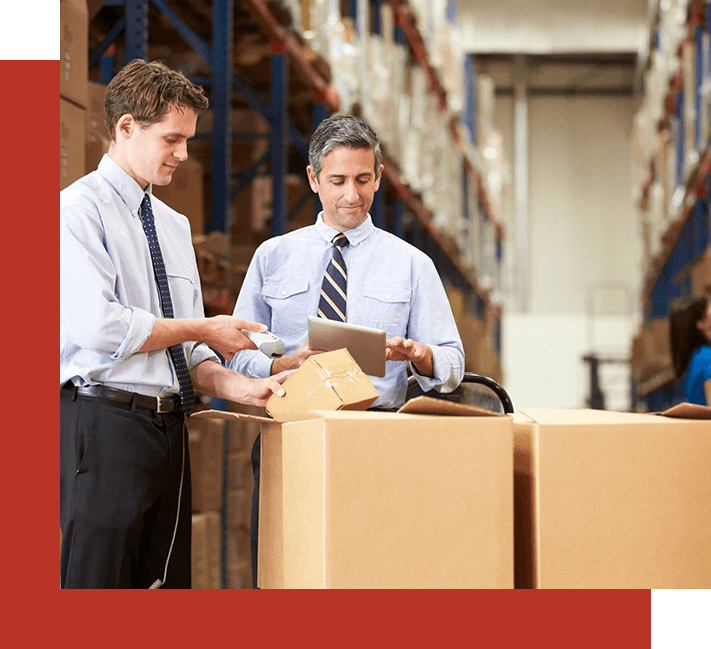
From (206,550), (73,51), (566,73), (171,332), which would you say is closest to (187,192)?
(73,51)

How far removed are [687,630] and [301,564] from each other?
667 mm

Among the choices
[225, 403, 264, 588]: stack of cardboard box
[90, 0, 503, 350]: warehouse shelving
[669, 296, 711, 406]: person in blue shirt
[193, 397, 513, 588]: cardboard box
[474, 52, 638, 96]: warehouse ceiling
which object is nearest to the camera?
[193, 397, 513, 588]: cardboard box

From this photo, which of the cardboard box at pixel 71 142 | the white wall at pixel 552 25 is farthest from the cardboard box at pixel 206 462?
the white wall at pixel 552 25

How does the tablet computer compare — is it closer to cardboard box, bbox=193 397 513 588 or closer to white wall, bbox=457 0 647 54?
cardboard box, bbox=193 397 513 588

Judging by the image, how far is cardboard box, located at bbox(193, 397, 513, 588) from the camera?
1626 millimetres

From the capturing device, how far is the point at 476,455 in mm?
1679

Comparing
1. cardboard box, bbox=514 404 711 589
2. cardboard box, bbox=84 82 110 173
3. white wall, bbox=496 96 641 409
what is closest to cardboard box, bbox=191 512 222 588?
cardboard box, bbox=84 82 110 173

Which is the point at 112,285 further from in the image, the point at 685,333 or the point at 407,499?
the point at 685,333

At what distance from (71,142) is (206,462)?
1.92 metres

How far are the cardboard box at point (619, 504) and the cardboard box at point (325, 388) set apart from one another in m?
0.39

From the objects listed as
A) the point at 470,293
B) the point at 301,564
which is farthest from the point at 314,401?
the point at 470,293

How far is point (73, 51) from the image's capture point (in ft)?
9.01

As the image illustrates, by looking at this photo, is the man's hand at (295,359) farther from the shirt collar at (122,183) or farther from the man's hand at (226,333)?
the shirt collar at (122,183)

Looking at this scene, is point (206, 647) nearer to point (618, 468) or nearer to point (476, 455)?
point (476, 455)
